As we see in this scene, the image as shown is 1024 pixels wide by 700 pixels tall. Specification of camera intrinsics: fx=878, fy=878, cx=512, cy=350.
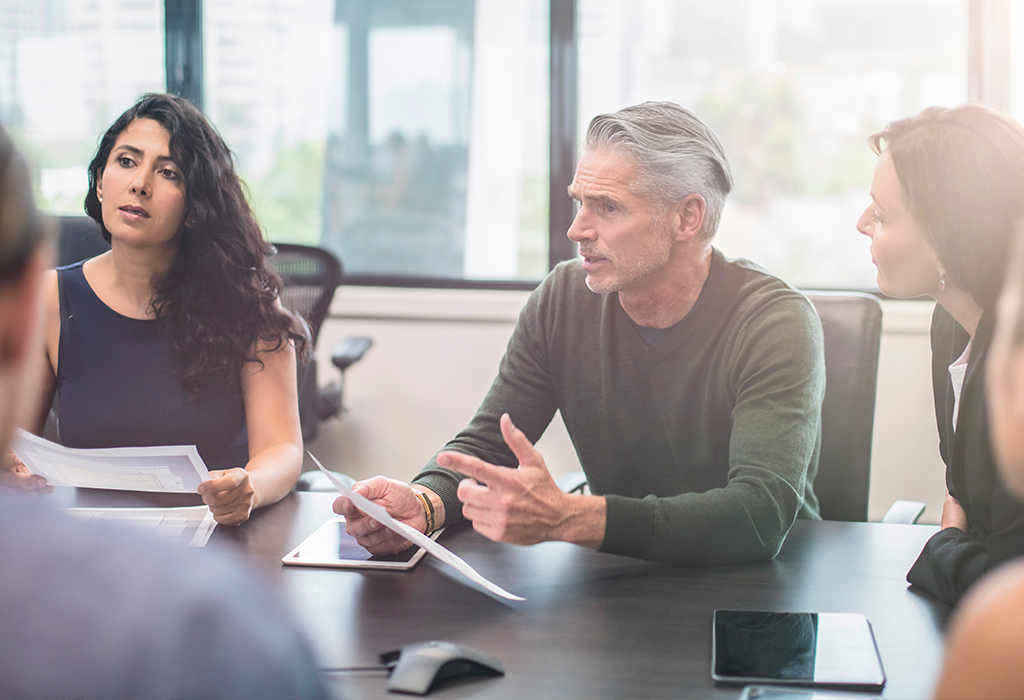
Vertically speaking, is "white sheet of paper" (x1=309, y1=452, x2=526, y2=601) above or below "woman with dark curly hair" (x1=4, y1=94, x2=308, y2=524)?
below

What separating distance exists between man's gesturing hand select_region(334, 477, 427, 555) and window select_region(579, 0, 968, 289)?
2169 millimetres

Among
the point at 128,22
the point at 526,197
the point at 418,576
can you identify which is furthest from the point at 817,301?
the point at 128,22

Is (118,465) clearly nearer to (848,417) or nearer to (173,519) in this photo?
(173,519)

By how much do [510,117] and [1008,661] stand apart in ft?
10.1

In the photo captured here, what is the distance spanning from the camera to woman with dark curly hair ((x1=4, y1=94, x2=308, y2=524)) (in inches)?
62.1

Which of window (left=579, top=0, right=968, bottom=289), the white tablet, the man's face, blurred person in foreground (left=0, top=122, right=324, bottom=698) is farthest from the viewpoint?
window (left=579, top=0, right=968, bottom=289)

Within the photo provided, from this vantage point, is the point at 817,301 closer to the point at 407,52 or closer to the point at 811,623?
the point at 811,623

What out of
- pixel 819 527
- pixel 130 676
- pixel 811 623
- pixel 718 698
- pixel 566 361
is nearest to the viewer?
pixel 130 676

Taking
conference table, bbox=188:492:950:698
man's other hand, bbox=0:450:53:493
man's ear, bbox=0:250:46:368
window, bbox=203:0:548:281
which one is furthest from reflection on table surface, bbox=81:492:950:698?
window, bbox=203:0:548:281

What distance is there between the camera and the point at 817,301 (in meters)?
1.68

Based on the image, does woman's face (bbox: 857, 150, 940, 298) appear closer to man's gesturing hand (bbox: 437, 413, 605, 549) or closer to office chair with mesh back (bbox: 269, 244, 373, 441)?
man's gesturing hand (bbox: 437, 413, 605, 549)

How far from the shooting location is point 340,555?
1.16 m

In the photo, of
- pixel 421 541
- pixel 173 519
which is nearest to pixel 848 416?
pixel 421 541

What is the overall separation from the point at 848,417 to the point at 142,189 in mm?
1344
